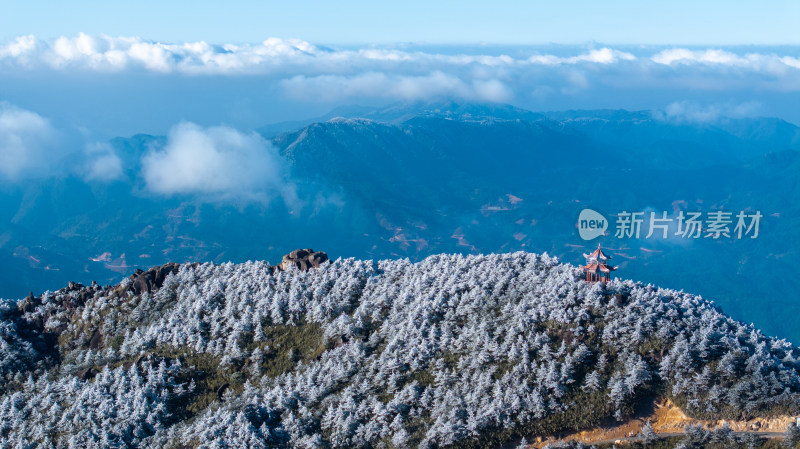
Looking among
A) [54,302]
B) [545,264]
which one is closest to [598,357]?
[545,264]

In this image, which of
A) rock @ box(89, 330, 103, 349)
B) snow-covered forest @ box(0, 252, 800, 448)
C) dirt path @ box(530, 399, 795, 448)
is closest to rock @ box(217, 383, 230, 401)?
snow-covered forest @ box(0, 252, 800, 448)

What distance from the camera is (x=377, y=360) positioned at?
224ft

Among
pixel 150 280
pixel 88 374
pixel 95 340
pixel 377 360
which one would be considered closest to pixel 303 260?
pixel 150 280

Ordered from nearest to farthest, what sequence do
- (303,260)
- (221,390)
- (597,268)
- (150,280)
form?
(221,390), (597,268), (303,260), (150,280)

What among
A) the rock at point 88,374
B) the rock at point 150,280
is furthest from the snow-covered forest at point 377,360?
the rock at point 150,280

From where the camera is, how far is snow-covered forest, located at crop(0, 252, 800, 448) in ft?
198

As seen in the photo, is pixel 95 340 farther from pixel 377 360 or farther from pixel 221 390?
pixel 377 360

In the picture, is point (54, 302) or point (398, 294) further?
point (54, 302)

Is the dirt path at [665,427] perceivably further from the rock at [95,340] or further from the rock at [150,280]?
the rock at [150,280]

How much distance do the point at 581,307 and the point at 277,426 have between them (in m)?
34.7

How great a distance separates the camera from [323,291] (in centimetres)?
8394

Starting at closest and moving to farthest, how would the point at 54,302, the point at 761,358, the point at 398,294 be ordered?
the point at 761,358, the point at 398,294, the point at 54,302

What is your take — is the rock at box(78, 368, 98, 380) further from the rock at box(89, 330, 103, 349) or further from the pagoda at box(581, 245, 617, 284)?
the pagoda at box(581, 245, 617, 284)

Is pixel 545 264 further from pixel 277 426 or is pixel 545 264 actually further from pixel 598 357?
pixel 277 426
